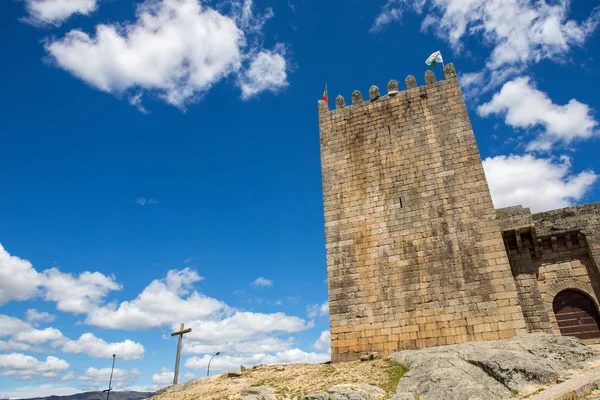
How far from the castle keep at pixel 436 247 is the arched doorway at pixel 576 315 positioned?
0.12 feet

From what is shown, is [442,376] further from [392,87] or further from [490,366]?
[392,87]

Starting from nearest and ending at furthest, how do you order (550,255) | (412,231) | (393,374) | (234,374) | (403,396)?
(403,396), (393,374), (234,374), (412,231), (550,255)

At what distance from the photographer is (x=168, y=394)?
1410 cm

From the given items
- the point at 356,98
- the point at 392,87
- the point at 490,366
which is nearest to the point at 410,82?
the point at 392,87

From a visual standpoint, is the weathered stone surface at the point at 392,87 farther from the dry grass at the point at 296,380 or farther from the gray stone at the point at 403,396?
the gray stone at the point at 403,396

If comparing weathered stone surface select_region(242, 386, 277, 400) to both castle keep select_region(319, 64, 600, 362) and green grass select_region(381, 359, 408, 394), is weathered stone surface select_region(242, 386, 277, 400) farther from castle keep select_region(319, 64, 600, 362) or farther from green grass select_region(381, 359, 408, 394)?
castle keep select_region(319, 64, 600, 362)

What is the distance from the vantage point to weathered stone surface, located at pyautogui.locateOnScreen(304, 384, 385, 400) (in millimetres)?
9578

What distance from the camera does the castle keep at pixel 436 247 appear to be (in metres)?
13.5

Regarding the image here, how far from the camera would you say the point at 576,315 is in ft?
46.9

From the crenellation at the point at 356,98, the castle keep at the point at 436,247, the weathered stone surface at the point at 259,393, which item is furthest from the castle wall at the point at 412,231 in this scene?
the weathered stone surface at the point at 259,393

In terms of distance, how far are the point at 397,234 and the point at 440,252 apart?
166 centimetres

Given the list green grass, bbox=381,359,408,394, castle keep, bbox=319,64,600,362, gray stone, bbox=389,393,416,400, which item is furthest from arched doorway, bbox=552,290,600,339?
gray stone, bbox=389,393,416,400

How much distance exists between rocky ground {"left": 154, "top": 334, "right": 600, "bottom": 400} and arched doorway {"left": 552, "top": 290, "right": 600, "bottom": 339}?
355 centimetres

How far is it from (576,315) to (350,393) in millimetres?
9833
